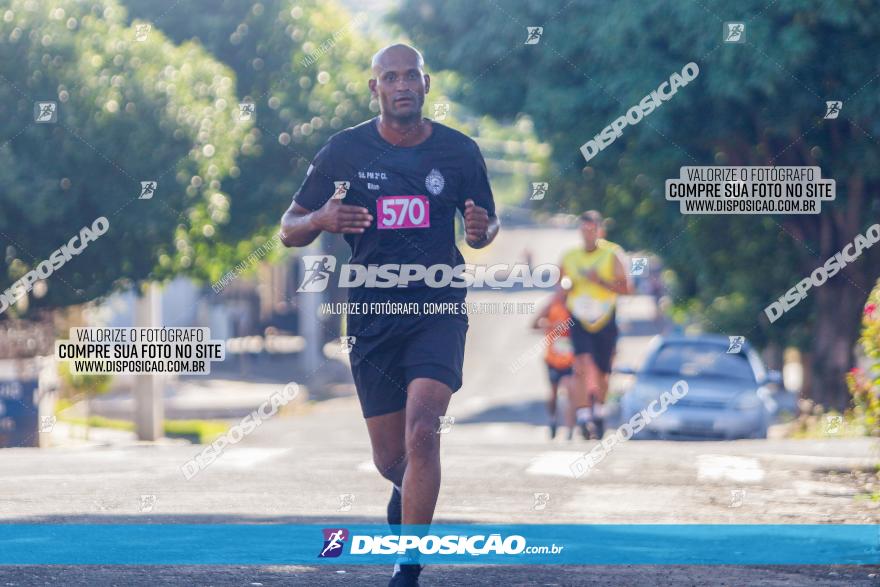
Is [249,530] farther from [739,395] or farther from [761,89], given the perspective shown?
[739,395]

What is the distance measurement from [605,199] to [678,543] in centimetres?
1583

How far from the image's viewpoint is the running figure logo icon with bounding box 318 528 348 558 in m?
6.85

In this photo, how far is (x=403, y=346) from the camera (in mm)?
6273

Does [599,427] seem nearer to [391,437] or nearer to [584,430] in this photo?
Answer: [584,430]

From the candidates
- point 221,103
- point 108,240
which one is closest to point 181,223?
point 108,240

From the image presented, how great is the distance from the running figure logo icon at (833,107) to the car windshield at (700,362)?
362 centimetres

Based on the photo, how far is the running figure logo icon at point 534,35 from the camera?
16797 millimetres

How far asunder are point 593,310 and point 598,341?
1.20 feet

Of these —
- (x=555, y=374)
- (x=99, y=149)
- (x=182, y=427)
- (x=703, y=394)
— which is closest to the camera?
(x=555, y=374)

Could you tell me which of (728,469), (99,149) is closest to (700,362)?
(99,149)

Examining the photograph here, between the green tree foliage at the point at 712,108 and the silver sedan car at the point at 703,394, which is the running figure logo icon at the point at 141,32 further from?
the silver sedan car at the point at 703,394

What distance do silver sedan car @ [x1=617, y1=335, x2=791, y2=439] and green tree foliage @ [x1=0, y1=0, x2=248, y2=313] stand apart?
5.03 m

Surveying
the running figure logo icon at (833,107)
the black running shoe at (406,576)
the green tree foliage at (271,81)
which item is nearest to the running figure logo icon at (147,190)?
the running figure logo icon at (833,107)

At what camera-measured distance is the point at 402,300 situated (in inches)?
242
